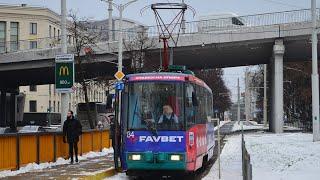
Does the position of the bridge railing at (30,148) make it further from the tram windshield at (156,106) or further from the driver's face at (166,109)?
the driver's face at (166,109)

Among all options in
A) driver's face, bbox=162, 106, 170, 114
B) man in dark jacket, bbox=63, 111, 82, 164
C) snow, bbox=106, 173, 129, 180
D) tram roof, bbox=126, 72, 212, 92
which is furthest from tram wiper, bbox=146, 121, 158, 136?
man in dark jacket, bbox=63, 111, 82, 164

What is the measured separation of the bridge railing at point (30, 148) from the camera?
17.5m

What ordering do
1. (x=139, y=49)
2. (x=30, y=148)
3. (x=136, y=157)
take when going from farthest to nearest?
(x=139, y=49), (x=30, y=148), (x=136, y=157)

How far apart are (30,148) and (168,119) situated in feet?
16.4

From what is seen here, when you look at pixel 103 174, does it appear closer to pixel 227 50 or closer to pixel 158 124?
pixel 158 124

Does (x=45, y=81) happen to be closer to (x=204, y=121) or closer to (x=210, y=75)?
(x=210, y=75)

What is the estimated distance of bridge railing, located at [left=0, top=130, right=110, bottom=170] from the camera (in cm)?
1745

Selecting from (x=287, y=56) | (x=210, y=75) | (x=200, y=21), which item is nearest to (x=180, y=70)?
(x=200, y=21)

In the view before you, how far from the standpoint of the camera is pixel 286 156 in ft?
75.9

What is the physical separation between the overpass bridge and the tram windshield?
32.2 metres

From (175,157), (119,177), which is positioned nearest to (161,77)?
(175,157)

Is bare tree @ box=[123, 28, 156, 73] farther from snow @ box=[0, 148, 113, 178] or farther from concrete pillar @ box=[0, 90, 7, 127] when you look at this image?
concrete pillar @ box=[0, 90, 7, 127]

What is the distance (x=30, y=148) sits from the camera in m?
19.1

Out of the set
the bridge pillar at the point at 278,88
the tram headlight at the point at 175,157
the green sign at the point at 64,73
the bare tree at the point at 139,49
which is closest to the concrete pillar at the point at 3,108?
the bare tree at the point at 139,49
